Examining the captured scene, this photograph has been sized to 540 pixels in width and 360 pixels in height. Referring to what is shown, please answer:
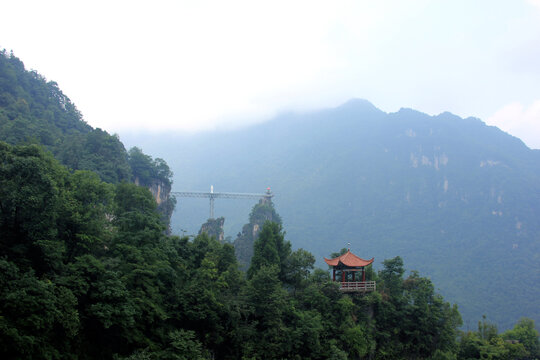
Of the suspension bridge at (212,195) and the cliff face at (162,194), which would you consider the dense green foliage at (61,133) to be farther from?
the suspension bridge at (212,195)

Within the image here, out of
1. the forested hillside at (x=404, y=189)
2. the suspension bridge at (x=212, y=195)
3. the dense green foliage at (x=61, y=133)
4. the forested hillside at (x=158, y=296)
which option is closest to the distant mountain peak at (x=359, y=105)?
the forested hillside at (x=404, y=189)

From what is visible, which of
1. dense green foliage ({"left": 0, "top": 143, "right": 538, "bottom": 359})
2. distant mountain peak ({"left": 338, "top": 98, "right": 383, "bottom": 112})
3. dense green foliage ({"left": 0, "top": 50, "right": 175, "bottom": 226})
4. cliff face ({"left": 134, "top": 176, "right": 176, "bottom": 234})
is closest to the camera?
dense green foliage ({"left": 0, "top": 143, "right": 538, "bottom": 359})

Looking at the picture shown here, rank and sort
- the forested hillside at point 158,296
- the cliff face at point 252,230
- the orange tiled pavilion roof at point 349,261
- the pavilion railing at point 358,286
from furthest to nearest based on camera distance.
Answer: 1. the cliff face at point 252,230
2. the orange tiled pavilion roof at point 349,261
3. the pavilion railing at point 358,286
4. the forested hillside at point 158,296

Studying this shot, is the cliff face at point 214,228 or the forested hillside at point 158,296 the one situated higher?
the cliff face at point 214,228

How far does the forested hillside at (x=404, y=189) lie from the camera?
3378 inches

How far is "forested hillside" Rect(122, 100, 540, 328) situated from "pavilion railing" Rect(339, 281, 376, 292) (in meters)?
48.9

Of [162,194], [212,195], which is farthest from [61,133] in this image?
[212,195]

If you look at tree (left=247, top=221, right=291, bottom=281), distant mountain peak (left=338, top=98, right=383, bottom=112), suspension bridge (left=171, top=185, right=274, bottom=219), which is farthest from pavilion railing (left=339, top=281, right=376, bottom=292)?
distant mountain peak (left=338, top=98, right=383, bottom=112)

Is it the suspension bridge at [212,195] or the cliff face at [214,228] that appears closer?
the suspension bridge at [212,195]

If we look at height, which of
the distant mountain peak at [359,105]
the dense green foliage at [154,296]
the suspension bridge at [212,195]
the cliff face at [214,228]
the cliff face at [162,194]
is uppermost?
the distant mountain peak at [359,105]

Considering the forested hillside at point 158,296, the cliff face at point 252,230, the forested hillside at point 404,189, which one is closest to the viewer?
the forested hillside at point 158,296

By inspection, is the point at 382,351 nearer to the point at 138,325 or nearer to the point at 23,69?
the point at 138,325

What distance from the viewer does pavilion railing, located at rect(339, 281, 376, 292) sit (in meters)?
23.2

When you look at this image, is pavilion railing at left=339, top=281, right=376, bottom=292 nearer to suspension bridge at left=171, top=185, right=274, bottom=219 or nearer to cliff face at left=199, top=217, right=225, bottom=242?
cliff face at left=199, top=217, right=225, bottom=242
